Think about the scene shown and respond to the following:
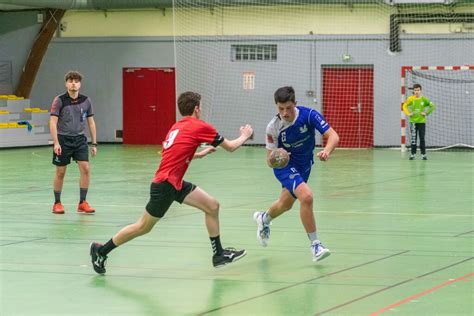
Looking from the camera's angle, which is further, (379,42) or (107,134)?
(107,134)

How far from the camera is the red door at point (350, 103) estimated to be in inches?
1415

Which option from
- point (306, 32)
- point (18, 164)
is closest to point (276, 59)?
point (306, 32)

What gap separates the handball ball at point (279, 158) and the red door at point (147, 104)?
2739cm

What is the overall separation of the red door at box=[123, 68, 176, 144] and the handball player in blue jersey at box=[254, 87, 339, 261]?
2707 centimetres

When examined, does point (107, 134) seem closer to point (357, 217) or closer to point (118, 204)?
point (118, 204)

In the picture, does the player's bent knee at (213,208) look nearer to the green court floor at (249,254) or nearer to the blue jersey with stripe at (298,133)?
the green court floor at (249,254)

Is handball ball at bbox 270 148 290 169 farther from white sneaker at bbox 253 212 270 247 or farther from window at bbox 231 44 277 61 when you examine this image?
window at bbox 231 44 277 61

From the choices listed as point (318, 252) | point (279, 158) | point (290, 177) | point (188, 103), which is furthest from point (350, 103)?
point (188, 103)

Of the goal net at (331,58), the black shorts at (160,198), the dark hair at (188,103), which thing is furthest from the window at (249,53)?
the black shorts at (160,198)

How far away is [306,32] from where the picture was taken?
118ft

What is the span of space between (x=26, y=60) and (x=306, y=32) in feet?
36.1

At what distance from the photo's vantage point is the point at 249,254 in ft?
38.7

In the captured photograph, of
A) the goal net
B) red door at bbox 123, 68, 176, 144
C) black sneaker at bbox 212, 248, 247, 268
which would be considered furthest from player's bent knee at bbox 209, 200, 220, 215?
red door at bbox 123, 68, 176, 144

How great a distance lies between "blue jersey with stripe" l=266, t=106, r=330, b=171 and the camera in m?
11.3
